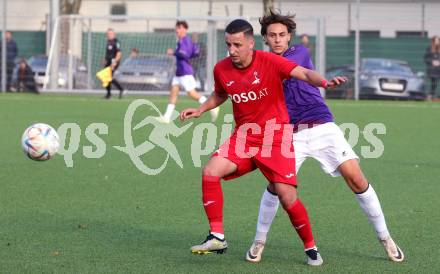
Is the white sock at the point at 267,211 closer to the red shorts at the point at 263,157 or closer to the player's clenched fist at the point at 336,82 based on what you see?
the red shorts at the point at 263,157

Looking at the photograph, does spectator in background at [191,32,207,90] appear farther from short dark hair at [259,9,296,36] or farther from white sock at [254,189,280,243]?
white sock at [254,189,280,243]

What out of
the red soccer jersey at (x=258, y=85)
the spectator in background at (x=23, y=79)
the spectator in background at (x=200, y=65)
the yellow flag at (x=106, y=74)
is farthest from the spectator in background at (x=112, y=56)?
the red soccer jersey at (x=258, y=85)

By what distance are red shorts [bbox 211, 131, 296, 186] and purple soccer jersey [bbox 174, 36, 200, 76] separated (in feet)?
43.2

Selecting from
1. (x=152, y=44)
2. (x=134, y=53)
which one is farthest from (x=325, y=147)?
(x=152, y=44)

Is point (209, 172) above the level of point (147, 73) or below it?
below

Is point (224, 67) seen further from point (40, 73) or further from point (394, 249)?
A: point (40, 73)

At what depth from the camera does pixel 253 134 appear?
274 inches

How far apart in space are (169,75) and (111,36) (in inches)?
118

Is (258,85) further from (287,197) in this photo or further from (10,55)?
(10,55)

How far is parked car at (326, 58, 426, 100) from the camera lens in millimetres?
28531

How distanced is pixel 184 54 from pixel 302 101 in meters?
12.9

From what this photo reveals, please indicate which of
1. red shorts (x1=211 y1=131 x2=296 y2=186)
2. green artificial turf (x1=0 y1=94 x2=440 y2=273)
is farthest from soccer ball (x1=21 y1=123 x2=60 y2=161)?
red shorts (x1=211 y1=131 x2=296 y2=186)

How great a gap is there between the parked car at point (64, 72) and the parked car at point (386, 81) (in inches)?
293

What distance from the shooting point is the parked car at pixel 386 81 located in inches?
1123
